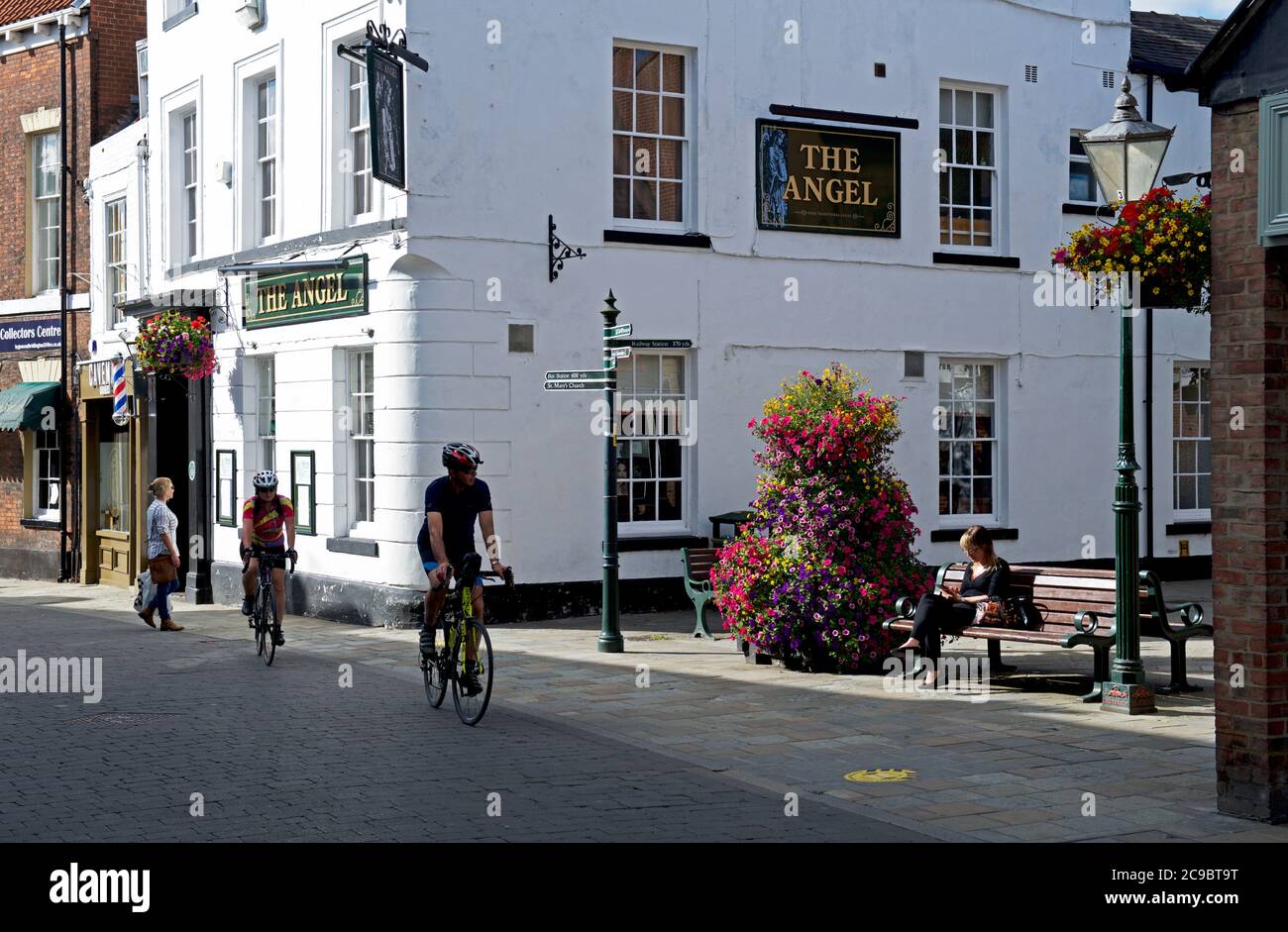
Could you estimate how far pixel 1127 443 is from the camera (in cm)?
1095

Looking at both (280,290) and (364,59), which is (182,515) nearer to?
(280,290)

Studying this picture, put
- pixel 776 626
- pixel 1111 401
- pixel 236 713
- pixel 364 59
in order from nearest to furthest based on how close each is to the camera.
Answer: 1. pixel 236 713
2. pixel 776 626
3. pixel 364 59
4. pixel 1111 401

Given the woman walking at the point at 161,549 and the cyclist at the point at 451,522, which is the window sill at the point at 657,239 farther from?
the cyclist at the point at 451,522

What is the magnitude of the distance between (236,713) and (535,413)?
21.3 feet

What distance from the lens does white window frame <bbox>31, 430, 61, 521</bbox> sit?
1017 inches

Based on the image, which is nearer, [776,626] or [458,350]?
[776,626]

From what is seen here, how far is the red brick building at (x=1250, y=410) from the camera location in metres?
7.59

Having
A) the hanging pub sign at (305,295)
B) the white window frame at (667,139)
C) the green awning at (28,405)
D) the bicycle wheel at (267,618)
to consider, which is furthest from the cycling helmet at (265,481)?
the green awning at (28,405)

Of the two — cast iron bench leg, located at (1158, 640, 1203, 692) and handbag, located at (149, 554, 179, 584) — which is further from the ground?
handbag, located at (149, 554, 179, 584)

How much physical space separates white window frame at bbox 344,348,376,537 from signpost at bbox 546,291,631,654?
163 inches

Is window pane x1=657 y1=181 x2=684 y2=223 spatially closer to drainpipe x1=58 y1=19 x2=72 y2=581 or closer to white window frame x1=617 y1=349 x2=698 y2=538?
white window frame x1=617 y1=349 x2=698 y2=538

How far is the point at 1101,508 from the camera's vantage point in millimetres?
21188

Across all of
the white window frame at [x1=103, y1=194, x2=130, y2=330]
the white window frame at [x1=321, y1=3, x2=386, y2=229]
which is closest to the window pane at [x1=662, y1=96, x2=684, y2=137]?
the white window frame at [x1=321, y1=3, x2=386, y2=229]
